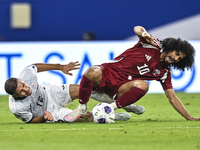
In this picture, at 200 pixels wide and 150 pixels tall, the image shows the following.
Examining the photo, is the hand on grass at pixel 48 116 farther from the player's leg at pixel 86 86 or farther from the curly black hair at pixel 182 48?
the curly black hair at pixel 182 48

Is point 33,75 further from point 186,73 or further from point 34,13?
point 34,13

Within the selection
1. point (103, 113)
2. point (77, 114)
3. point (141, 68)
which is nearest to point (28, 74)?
point (77, 114)

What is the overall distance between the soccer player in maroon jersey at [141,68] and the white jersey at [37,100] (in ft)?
1.10

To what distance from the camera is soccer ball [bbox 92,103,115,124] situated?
16.3 feet

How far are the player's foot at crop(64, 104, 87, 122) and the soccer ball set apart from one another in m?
0.16

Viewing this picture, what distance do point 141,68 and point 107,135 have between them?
1286 millimetres

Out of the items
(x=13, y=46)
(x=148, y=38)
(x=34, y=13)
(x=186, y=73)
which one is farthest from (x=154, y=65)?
(x=34, y=13)

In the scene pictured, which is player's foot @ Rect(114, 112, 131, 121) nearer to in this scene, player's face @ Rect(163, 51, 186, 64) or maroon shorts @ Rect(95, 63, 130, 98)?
maroon shorts @ Rect(95, 63, 130, 98)

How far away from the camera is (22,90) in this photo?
4.96 metres

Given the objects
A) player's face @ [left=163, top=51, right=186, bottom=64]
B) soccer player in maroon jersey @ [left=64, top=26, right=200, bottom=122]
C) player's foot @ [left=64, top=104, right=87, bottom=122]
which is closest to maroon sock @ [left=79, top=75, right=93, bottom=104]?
soccer player in maroon jersey @ [left=64, top=26, right=200, bottom=122]

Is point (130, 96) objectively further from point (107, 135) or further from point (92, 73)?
point (107, 135)

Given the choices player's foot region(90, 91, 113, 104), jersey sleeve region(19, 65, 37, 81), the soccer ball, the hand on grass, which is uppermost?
jersey sleeve region(19, 65, 37, 81)

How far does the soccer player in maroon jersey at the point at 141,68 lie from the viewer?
200 inches

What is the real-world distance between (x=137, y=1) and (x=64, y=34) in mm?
2314
